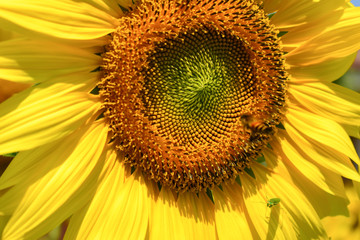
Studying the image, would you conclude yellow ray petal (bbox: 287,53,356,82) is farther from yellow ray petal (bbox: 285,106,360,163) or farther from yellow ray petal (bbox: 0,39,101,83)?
yellow ray petal (bbox: 0,39,101,83)

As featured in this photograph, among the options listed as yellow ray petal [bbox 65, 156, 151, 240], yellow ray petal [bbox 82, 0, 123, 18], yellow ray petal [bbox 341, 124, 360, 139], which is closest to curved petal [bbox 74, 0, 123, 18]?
yellow ray petal [bbox 82, 0, 123, 18]

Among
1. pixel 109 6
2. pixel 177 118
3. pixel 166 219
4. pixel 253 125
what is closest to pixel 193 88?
pixel 177 118

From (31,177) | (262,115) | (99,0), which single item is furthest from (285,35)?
(31,177)

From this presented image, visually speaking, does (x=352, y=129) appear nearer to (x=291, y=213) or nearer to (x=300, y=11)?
(x=291, y=213)

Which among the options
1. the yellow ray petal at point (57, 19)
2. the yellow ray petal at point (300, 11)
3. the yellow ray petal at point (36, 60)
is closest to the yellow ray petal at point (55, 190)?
the yellow ray petal at point (36, 60)

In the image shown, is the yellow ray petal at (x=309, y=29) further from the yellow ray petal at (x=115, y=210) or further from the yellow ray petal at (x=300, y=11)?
the yellow ray petal at (x=115, y=210)

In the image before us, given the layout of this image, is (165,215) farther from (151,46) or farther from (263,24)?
(263,24)
